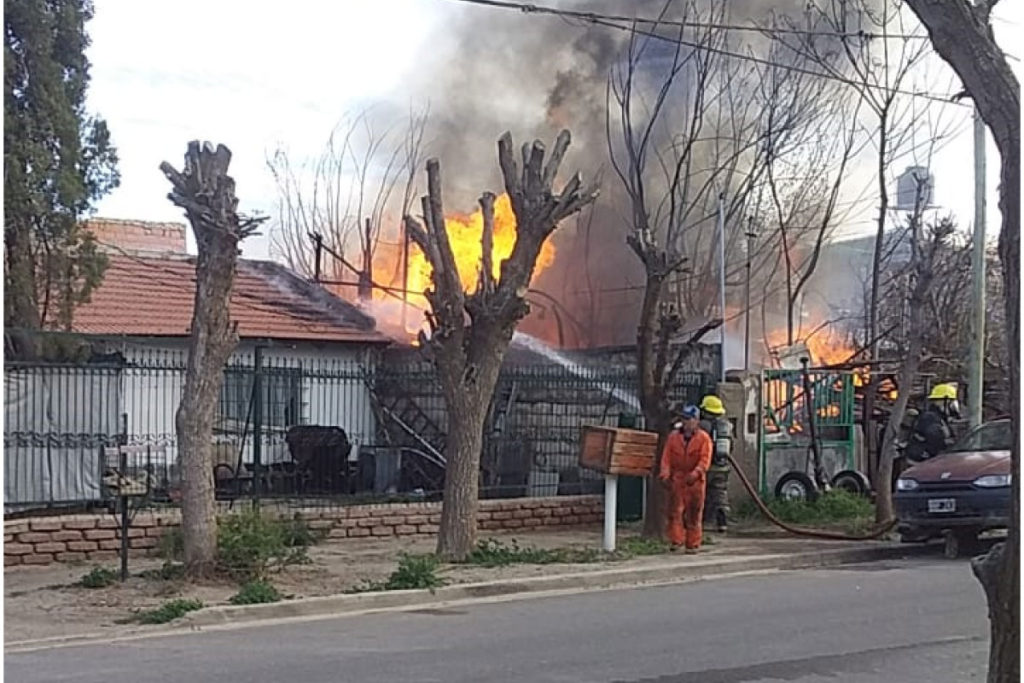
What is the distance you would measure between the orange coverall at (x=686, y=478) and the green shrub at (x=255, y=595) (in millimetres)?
4689

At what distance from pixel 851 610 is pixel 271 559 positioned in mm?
4931

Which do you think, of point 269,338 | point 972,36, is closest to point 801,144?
point 269,338

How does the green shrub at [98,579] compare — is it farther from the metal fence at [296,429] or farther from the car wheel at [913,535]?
the car wheel at [913,535]

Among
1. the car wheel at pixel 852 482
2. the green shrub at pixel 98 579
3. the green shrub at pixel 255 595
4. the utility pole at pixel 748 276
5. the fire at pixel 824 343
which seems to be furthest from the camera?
the fire at pixel 824 343

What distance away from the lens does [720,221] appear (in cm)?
2633

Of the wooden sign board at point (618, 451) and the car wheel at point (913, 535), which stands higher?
the wooden sign board at point (618, 451)

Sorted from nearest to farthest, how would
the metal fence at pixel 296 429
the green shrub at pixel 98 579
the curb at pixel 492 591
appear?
the curb at pixel 492 591, the green shrub at pixel 98 579, the metal fence at pixel 296 429

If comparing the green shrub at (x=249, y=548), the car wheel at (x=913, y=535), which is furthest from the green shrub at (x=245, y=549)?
the car wheel at (x=913, y=535)

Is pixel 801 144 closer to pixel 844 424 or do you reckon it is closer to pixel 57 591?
pixel 844 424

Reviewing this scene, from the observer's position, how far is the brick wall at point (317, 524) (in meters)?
12.7

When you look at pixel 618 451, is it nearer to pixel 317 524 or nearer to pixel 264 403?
pixel 317 524

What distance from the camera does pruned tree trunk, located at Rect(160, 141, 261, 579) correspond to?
11.1m

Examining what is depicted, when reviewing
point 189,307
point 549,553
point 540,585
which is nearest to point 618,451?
point 549,553

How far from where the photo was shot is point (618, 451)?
45.8 feet
